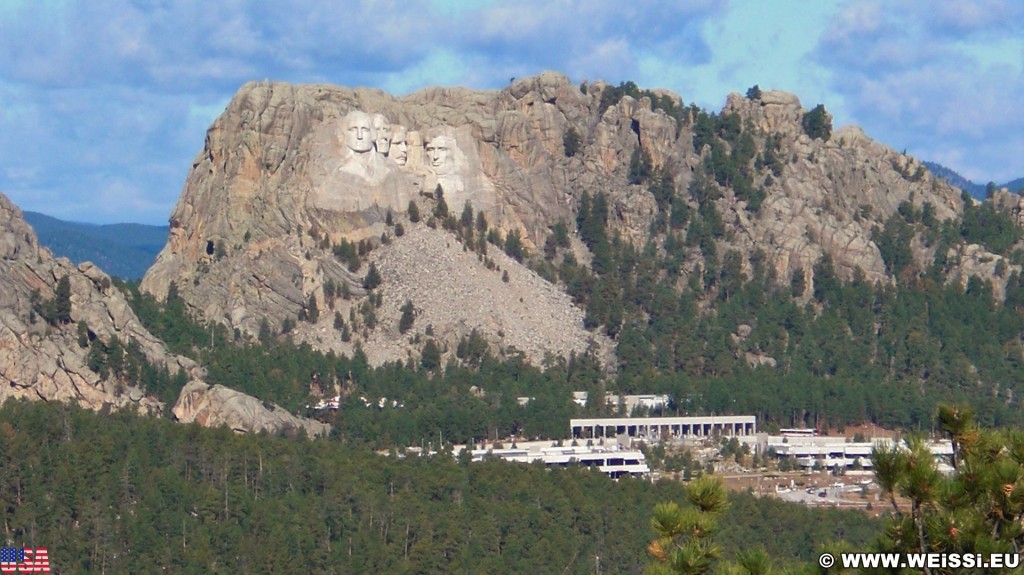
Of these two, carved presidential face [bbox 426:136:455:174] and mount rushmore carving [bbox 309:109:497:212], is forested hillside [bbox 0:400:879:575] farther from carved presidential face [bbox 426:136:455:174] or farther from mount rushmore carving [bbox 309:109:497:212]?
carved presidential face [bbox 426:136:455:174]

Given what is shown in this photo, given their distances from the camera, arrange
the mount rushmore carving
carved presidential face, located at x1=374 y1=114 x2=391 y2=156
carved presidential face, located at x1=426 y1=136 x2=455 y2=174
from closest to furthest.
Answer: the mount rushmore carving, carved presidential face, located at x1=374 y1=114 x2=391 y2=156, carved presidential face, located at x1=426 y1=136 x2=455 y2=174

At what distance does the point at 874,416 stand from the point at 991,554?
379ft

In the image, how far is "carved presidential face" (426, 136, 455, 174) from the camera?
158 m

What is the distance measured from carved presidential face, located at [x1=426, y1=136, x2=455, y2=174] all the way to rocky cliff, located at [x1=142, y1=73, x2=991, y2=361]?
16 centimetres

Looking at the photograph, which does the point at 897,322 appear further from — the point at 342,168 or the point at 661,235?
the point at 342,168

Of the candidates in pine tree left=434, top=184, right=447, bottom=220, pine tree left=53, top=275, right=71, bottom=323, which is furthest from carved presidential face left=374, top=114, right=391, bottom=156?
pine tree left=53, top=275, right=71, bottom=323

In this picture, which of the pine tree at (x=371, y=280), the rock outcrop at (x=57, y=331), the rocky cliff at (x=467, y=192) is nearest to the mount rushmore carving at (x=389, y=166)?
the rocky cliff at (x=467, y=192)

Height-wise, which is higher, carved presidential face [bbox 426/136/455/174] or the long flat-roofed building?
carved presidential face [bbox 426/136/455/174]

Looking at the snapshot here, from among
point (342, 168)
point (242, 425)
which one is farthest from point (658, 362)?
point (242, 425)

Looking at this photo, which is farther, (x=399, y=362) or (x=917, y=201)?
(x=917, y=201)

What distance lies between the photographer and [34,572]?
86.4 m

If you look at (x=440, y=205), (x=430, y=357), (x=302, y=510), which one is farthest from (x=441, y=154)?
(x=302, y=510)

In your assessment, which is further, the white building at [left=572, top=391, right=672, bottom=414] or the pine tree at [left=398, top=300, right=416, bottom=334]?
the pine tree at [left=398, top=300, right=416, bottom=334]

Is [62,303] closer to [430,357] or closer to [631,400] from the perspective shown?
[430,357]
